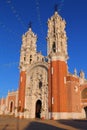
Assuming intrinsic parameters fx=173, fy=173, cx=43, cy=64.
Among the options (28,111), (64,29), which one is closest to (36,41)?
(64,29)

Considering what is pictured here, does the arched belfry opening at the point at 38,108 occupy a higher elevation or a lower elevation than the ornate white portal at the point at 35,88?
lower

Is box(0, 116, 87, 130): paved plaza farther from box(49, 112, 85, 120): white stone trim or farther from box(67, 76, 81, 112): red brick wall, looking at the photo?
box(67, 76, 81, 112): red brick wall

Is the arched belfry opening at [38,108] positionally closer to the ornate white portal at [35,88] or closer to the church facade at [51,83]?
the church facade at [51,83]

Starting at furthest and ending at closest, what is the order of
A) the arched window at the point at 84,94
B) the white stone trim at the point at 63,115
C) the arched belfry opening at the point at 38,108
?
the arched belfry opening at the point at 38,108, the arched window at the point at 84,94, the white stone trim at the point at 63,115

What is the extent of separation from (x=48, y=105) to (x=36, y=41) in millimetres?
22170

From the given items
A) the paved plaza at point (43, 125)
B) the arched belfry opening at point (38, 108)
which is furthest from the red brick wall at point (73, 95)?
the paved plaza at point (43, 125)

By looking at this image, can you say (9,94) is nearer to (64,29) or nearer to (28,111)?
(28,111)

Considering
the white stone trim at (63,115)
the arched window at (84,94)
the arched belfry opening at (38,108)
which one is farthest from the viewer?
the arched belfry opening at (38,108)

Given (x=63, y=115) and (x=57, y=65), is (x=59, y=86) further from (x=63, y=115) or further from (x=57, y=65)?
(x=63, y=115)

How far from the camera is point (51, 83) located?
124 feet

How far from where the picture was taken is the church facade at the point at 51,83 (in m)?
35.8

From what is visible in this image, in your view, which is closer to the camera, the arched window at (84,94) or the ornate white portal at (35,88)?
the ornate white portal at (35,88)

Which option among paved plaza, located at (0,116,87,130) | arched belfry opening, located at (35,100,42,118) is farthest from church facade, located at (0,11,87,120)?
paved plaza, located at (0,116,87,130)

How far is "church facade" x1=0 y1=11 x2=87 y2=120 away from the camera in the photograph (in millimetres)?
35844
